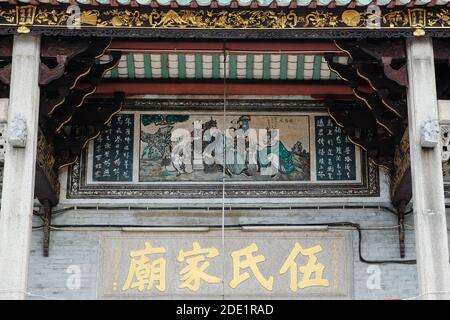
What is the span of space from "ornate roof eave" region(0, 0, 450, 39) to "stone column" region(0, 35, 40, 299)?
1.01 feet

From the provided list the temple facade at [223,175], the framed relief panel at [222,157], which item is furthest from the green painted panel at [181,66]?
the framed relief panel at [222,157]

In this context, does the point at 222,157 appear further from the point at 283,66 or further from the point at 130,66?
the point at 130,66

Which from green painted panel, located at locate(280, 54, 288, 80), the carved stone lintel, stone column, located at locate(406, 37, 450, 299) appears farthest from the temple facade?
the carved stone lintel

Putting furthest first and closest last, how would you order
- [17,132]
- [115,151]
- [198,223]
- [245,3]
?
[115,151]
[198,223]
[245,3]
[17,132]

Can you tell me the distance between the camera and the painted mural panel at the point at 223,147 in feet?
39.3

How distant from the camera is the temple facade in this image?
11.2 metres

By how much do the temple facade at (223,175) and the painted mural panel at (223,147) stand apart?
0.05 ft

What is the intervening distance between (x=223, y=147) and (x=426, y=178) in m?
3.14

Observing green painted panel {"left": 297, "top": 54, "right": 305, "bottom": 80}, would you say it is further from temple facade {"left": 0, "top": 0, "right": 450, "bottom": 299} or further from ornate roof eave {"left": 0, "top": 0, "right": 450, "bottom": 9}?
ornate roof eave {"left": 0, "top": 0, "right": 450, "bottom": 9}

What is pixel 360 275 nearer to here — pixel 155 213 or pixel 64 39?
pixel 155 213

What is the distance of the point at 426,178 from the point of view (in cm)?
955

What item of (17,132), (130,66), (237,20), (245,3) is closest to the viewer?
(17,132)

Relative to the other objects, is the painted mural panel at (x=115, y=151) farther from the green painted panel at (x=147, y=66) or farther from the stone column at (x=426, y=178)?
the stone column at (x=426, y=178)

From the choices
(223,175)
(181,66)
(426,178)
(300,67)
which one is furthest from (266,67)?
(426,178)
